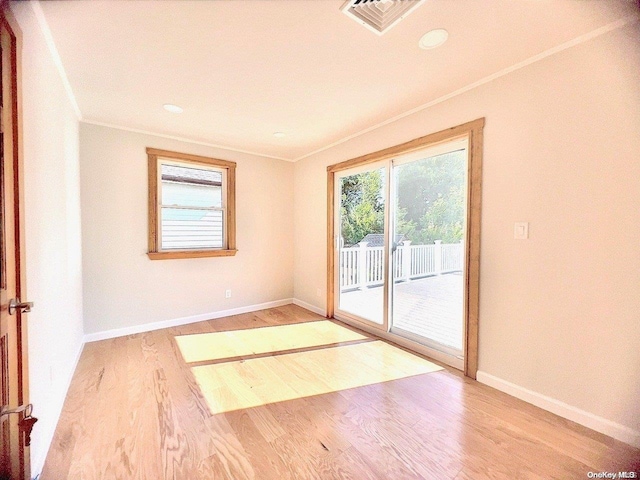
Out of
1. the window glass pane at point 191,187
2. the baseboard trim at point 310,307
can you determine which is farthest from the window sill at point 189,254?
the baseboard trim at point 310,307

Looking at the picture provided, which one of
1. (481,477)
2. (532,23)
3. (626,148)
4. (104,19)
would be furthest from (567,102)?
(104,19)

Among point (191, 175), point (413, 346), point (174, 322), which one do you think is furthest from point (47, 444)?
point (191, 175)

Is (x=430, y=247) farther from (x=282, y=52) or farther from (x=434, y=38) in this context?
(x=282, y=52)

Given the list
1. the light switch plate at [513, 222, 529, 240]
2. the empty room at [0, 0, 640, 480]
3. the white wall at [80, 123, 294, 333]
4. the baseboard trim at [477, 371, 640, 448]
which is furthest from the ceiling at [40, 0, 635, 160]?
the baseboard trim at [477, 371, 640, 448]

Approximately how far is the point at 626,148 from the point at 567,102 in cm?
46

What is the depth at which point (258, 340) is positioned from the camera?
10.2ft

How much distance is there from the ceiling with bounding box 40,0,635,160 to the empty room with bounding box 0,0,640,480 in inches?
0.7

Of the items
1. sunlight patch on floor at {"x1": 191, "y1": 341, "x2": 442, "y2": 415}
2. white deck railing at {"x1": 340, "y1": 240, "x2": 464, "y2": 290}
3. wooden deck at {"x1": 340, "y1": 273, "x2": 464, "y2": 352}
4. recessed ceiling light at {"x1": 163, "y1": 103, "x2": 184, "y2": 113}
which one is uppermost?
recessed ceiling light at {"x1": 163, "y1": 103, "x2": 184, "y2": 113}

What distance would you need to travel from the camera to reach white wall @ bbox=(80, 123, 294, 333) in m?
3.03

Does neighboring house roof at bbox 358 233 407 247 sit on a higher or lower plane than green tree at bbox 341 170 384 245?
lower

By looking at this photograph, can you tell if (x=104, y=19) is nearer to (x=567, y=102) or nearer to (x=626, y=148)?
(x=567, y=102)

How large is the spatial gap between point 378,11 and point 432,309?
275cm

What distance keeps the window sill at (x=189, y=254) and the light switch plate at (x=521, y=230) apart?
3351mm

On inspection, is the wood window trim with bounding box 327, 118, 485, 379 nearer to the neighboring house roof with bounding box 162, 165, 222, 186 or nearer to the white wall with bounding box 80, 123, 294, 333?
the white wall with bounding box 80, 123, 294, 333
